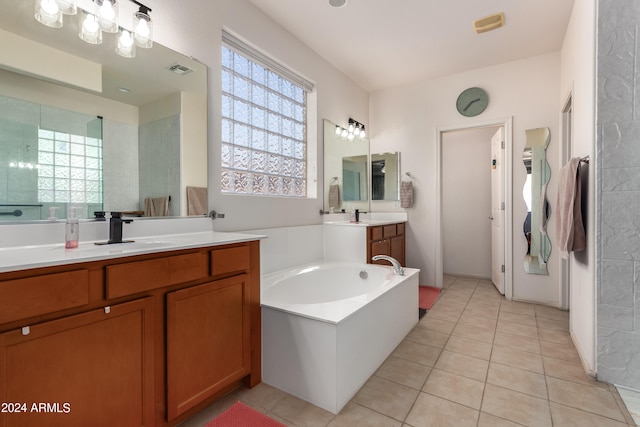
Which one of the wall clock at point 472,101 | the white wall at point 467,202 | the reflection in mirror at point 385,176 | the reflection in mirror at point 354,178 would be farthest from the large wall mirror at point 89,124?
the white wall at point 467,202

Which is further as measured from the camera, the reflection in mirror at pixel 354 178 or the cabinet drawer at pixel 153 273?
the reflection in mirror at pixel 354 178

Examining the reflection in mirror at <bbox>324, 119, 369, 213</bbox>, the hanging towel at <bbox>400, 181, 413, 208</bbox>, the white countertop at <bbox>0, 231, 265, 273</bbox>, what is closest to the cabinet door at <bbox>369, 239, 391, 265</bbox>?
the reflection in mirror at <bbox>324, 119, 369, 213</bbox>

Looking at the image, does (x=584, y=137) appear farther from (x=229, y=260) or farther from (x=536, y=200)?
(x=229, y=260)

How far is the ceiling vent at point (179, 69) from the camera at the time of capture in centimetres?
183

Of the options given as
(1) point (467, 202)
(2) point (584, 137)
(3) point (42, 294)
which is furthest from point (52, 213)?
(1) point (467, 202)

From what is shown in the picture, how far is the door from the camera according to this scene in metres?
3.43

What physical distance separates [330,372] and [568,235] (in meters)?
1.67

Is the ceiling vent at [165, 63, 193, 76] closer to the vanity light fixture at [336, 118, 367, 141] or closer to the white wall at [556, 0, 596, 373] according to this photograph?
the vanity light fixture at [336, 118, 367, 141]

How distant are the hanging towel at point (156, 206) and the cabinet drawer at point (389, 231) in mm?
2242

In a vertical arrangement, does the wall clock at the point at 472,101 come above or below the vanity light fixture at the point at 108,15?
above

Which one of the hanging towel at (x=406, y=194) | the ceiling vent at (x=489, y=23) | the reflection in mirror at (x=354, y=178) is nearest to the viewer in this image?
the ceiling vent at (x=489, y=23)

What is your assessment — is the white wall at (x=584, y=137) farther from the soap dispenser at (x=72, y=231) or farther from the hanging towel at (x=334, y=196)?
the soap dispenser at (x=72, y=231)

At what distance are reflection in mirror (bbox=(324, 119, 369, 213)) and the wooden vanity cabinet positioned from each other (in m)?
0.52

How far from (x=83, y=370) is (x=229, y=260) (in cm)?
67
